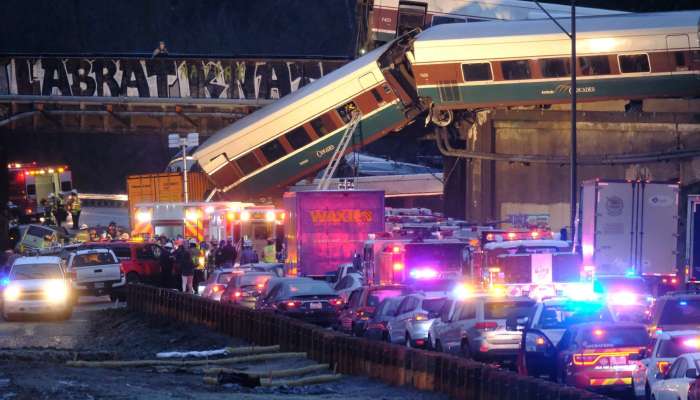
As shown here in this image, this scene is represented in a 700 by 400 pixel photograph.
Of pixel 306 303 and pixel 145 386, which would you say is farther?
pixel 306 303

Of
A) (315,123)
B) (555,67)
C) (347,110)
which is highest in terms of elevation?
(555,67)

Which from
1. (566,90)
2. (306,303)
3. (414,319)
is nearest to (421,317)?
(414,319)

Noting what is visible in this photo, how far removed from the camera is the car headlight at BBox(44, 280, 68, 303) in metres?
34.7

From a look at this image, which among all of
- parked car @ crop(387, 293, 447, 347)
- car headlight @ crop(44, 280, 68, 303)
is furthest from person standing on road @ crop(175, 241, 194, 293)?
parked car @ crop(387, 293, 447, 347)

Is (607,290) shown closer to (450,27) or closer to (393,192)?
(450,27)

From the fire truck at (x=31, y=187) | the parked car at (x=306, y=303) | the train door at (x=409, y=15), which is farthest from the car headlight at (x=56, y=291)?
the fire truck at (x=31, y=187)

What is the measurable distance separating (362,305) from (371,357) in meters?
6.20

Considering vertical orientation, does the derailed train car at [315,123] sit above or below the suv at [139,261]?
above

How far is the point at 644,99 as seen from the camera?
4434cm

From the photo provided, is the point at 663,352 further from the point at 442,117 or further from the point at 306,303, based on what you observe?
the point at 442,117

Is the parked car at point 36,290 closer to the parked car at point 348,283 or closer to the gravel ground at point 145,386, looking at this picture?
the parked car at point 348,283

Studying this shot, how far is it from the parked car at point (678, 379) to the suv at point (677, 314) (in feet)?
13.3

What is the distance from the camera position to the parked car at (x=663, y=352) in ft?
55.1

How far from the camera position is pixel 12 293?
114 feet
